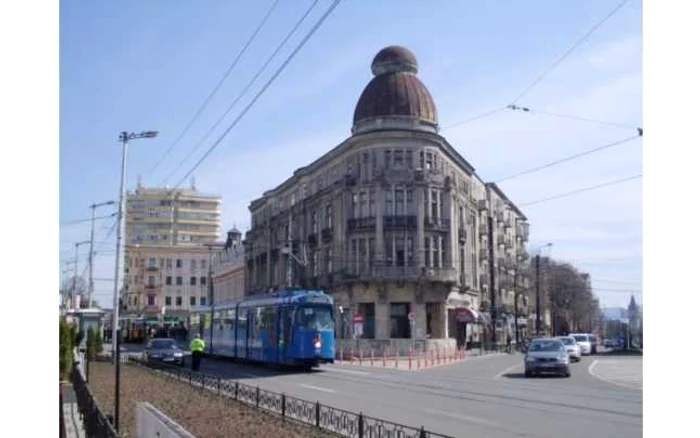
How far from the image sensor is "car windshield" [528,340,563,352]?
20469mm

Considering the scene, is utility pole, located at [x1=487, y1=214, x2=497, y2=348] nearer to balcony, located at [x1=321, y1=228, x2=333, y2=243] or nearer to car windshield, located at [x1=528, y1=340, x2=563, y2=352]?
car windshield, located at [x1=528, y1=340, x2=563, y2=352]

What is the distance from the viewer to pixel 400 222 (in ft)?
101

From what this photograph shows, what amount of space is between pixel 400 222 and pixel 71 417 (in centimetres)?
2095

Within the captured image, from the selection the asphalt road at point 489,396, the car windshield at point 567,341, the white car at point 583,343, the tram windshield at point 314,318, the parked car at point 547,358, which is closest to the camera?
the asphalt road at point 489,396

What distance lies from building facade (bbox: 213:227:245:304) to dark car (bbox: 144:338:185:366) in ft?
7.27

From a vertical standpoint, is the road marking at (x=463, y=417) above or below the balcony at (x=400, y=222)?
below

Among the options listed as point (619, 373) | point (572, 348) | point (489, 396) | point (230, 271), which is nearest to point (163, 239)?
point (489, 396)

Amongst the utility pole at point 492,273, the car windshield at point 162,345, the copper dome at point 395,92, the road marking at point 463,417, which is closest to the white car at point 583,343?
the utility pole at point 492,273

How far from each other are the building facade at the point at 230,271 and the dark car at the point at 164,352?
2.22 metres

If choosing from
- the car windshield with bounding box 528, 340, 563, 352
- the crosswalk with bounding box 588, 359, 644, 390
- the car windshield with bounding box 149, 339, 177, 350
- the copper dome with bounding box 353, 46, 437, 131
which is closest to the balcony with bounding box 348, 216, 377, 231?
the car windshield with bounding box 149, 339, 177, 350

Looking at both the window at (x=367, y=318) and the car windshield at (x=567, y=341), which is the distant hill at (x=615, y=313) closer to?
the car windshield at (x=567, y=341)

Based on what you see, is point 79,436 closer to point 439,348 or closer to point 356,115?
point 356,115

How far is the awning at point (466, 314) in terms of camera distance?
3247 centimetres

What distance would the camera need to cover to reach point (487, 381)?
19641mm
